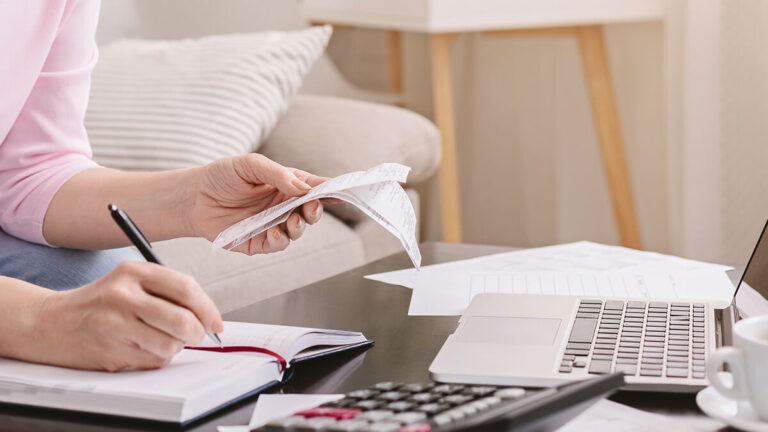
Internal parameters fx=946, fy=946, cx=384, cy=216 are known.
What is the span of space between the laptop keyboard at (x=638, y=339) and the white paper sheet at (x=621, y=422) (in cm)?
4

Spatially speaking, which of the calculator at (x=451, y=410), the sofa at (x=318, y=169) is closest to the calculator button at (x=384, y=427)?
the calculator at (x=451, y=410)

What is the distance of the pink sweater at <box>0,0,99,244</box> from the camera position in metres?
0.94

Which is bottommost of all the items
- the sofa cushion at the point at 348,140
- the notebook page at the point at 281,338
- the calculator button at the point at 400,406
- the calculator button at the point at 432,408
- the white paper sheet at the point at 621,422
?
the sofa cushion at the point at 348,140

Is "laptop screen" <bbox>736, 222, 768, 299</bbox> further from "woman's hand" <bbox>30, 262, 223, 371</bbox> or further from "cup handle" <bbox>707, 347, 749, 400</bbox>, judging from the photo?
"woman's hand" <bbox>30, 262, 223, 371</bbox>

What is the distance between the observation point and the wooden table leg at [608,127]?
208cm

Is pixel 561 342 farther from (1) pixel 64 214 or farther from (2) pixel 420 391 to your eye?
(1) pixel 64 214

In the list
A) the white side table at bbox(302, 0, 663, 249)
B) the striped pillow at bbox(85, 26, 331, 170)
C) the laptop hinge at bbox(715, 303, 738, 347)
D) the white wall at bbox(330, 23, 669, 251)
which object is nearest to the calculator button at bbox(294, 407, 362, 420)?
the laptop hinge at bbox(715, 303, 738, 347)

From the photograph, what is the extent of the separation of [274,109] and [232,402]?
3.70 feet

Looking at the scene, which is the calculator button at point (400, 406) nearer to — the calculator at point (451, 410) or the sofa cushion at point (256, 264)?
the calculator at point (451, 410)

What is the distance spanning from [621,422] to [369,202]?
0.25 m

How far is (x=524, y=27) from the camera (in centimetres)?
205

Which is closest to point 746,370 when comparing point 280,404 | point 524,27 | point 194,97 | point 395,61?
point 280,404

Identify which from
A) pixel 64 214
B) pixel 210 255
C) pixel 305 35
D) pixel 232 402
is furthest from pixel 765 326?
pixel 305 35

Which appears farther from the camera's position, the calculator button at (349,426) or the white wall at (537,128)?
the white wall at (537,128)
